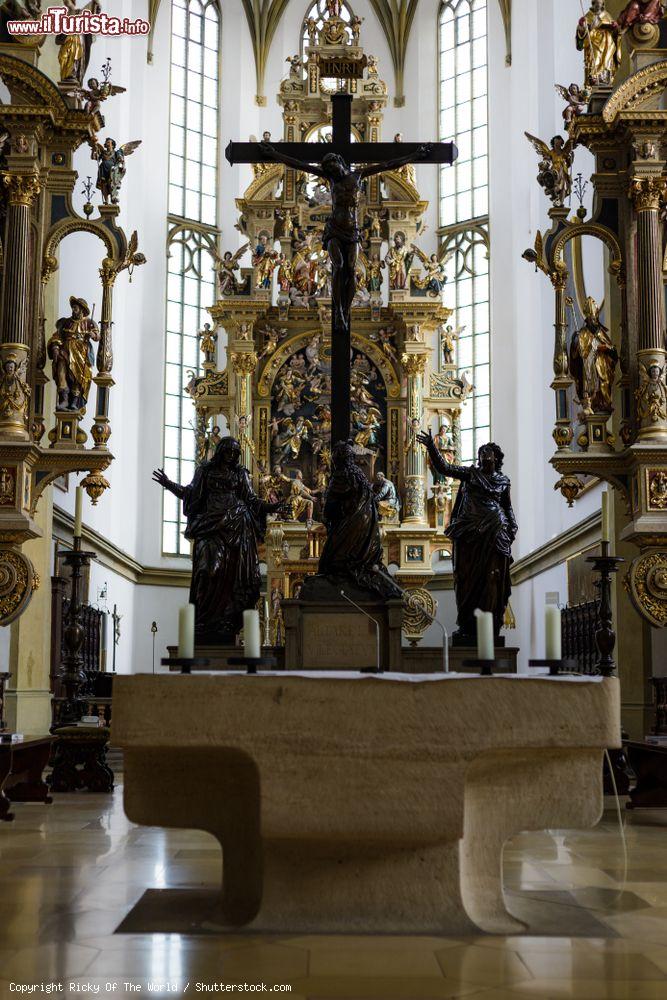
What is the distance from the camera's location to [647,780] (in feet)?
30.3

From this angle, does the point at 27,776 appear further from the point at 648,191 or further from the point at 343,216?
the point at 648,191

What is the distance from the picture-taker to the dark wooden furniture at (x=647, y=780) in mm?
9016

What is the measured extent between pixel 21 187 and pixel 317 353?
9750 mm

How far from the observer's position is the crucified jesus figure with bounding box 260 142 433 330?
977 centimetres

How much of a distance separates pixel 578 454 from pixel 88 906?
7.40m

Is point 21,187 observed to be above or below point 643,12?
below

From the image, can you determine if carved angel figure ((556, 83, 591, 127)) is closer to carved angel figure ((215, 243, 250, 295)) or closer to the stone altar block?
the stone altar block

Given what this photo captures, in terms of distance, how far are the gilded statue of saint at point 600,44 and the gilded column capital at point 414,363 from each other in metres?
8.58

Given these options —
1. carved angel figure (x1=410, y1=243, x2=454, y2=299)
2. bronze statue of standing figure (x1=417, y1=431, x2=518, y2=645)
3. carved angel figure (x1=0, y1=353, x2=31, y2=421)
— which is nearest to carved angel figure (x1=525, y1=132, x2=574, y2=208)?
bronze statue of standing figure (x1=417, y1=431, x2=518, y2=645)

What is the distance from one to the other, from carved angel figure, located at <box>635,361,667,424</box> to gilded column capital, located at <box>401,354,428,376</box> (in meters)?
9.45

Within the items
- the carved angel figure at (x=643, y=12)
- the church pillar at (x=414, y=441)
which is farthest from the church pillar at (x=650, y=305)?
the church pillar at (x=414, y=441)

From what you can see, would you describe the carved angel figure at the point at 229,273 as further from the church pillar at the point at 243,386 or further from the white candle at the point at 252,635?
the white candle at the point at 252,635

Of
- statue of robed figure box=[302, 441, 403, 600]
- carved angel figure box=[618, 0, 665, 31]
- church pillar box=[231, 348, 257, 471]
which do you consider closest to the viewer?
statue of robed figure box=[302, 441, 403, 600]

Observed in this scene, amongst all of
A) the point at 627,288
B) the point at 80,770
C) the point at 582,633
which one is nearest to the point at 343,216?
the point at 627,288
